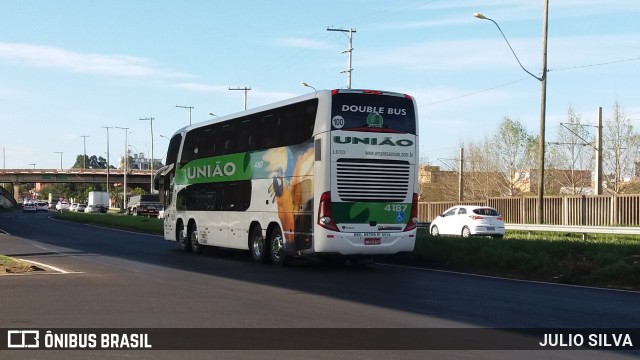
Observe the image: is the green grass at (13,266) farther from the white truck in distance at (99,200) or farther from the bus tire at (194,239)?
the white truck in distance at (99,200)

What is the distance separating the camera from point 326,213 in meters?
19.6

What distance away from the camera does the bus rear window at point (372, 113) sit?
19.6 m

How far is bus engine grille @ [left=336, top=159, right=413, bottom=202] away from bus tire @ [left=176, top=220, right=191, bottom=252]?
10068 mm

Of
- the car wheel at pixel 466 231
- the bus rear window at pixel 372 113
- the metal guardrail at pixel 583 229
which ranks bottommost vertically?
the car wheel at pixel 466 231

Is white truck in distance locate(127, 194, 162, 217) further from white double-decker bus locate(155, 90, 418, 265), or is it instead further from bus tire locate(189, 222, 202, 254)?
white double-decker bus locate(155, 90, 418, 265)

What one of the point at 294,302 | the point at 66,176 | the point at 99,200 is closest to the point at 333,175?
the point at 294,302

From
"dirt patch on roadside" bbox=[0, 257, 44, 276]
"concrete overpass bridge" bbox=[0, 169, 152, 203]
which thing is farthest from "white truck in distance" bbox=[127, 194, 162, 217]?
"dirt patch on roadside" bbox=[0, 257, 44, 276]

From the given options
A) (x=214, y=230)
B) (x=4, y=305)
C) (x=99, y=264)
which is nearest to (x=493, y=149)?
(x=214, y=230)

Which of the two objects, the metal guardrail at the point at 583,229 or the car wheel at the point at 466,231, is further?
the car wheel at the point at 466,231

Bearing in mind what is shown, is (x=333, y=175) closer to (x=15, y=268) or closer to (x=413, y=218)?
(x=413, y=218)

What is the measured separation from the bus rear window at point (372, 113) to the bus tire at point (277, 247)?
371 centimetres

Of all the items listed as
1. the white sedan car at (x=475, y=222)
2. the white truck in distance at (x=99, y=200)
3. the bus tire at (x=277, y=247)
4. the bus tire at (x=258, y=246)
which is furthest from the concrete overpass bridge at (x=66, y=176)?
the bus tire at (x=277, y=247)

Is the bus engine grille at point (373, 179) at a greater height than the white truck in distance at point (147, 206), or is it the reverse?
the bus engine grille at point (373, 179)

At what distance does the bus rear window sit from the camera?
771 inches
